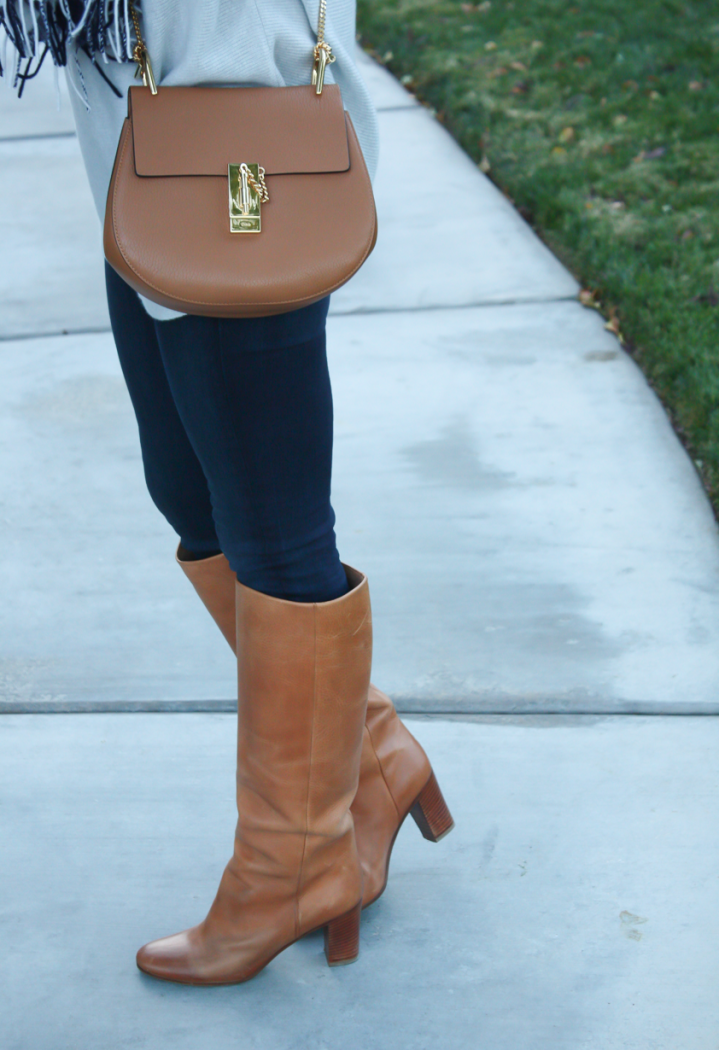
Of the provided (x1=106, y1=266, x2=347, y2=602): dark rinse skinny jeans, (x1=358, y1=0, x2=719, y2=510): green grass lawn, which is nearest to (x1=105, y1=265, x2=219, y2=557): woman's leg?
(x1=106, y1=266, x2=347, y2=602): dark rinse skinny jeans

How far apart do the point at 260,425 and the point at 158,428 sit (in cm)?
27

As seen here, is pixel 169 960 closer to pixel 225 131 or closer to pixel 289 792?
pixel 289 792

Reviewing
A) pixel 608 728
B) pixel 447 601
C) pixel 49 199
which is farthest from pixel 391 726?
pixel 49 199

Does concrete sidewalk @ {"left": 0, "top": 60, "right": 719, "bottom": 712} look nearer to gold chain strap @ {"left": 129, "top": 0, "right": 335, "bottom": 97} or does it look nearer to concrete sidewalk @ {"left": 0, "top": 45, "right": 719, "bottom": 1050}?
concrete sidewalk @ {"left": 0, "top": 45, "right": 719, "bottom": 1050}

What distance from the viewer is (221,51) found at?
103 centimetres

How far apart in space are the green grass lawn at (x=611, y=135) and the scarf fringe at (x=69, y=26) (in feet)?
5.74

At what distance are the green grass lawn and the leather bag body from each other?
1.59 meters

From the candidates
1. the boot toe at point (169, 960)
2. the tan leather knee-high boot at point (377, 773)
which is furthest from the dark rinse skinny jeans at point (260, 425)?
the boot toe at point (169, 960)

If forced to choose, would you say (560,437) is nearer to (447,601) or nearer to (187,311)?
(447,601)

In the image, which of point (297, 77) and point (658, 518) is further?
point (658, 518)

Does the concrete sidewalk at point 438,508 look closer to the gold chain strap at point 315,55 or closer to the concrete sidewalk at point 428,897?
the concrete sidewalk at point 428,897

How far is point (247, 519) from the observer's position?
116 cm

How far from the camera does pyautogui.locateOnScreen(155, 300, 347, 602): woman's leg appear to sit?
1081 mm

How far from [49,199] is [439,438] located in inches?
94.0
